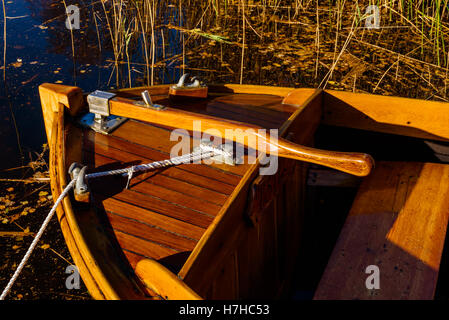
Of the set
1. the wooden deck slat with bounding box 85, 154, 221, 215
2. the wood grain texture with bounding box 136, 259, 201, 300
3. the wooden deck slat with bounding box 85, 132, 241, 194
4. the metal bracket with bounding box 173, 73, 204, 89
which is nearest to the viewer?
the wood grain texture with bounding box 136, 259, 201, 300

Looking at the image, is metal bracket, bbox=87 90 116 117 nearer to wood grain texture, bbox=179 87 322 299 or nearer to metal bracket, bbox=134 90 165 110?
metal bracket, bbox=134 90 165 110

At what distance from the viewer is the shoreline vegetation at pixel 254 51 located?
3848 mm

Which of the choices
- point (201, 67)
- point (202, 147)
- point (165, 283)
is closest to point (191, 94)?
point (202, 147)

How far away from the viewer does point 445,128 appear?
2453mm

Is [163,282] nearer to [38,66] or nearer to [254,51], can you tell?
[254,51]

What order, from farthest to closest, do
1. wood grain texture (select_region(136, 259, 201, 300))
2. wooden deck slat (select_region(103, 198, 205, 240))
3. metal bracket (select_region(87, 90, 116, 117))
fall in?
metal bracket (select_region(87, 90, 116, 117)) → wooden deck slat (select_region(103, 198, 205, 240)) → wood grain texture (select_region(136, 259, 201, 300))

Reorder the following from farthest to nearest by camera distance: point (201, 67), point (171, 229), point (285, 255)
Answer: point (201, 67), point (285, 255), point (171, 229)

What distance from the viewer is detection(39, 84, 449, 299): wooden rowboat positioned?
1.48 m

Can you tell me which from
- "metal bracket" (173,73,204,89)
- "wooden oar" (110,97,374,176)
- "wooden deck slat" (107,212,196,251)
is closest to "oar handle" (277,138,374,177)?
"wooden oar" (110,97,374,176)

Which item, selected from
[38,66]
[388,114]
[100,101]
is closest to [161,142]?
[100,101]

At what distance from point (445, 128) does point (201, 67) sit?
3.60 metres

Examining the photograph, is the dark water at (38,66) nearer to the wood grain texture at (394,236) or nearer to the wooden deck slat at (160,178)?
the wooden deck slat at (160,178)

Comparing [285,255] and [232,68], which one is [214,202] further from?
Result: [232,68]

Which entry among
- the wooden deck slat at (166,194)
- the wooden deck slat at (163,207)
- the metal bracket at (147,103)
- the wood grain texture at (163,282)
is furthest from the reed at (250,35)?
the wood grain texture at (163,282)
